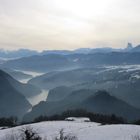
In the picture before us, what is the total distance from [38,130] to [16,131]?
289 inches

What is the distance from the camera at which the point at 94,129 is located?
68125mm

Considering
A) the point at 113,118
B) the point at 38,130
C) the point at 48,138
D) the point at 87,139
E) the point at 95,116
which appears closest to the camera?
the point at 87,139

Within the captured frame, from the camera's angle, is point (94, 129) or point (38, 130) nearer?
point (94, 129)

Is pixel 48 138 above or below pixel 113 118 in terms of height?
above

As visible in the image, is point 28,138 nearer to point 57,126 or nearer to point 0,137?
point 0,137

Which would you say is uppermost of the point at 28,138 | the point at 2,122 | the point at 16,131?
the point at 28,138

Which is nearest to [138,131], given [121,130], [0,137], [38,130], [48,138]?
[121,130]

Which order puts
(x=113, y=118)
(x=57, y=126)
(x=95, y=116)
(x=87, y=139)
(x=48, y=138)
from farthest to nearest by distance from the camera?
(x=95, y=116) → (x=113, y=118) → (x=57, y=126) → (x=48, y=138) → (x=87, y=139)

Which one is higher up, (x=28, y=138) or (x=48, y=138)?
(x=28, y=138)

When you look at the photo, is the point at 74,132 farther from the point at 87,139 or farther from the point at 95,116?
the point at 95,116

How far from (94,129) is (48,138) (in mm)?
9348

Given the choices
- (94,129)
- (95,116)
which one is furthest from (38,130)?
(95,116)

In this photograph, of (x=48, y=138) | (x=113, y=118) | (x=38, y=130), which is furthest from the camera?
(x=113, y=118)

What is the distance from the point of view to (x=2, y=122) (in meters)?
198
